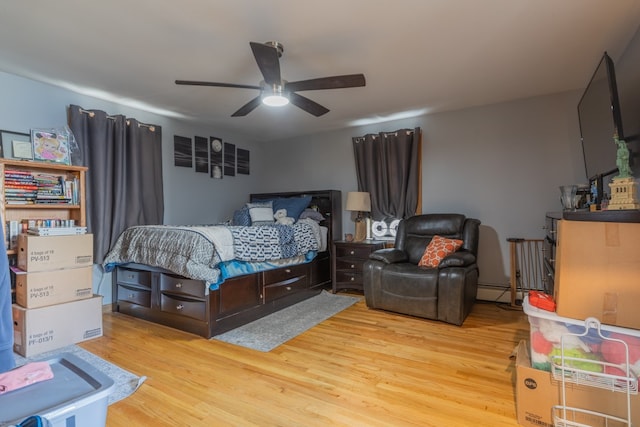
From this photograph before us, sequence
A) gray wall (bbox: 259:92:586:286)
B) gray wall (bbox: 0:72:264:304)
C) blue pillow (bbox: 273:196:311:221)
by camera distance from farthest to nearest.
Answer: blue pillow (bbox: 273:196:311:221) < gray wall (bbox: 259:92:586:286) < gray wall (bbox: 0:72:264:304)

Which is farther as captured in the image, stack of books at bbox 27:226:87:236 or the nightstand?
the nightstand

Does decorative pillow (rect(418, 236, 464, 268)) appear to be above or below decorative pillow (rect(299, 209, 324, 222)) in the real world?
below

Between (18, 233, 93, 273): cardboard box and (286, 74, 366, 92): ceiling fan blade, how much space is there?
226 centimetres

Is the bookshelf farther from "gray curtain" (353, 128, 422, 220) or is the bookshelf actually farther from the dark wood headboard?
"gray curtain" (353, 128, 422, 220)

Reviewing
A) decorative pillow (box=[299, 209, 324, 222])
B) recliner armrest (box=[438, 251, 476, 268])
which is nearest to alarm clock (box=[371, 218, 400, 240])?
decorative pillow (box=[299, 209, 324, 222])

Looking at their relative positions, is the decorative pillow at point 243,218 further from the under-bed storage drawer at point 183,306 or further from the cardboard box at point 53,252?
the cardboard box at point 53,252

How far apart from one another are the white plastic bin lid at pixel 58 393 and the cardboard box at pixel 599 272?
188cm

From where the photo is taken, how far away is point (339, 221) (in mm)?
4828

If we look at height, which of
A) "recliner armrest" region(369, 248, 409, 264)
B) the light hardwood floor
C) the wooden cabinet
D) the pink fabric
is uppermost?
the wooden cabinet

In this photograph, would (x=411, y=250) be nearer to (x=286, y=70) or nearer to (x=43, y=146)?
(x=286, y=70)

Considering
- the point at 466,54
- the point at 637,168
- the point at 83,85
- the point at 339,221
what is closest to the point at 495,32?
the point at 466,54

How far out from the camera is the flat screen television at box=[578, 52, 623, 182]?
1.95 metres

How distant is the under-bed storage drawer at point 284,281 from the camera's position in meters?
3.38

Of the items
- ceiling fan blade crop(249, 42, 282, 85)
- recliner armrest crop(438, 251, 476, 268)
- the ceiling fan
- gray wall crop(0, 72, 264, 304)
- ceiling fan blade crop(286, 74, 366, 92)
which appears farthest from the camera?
recliner armrest crop(438, 251, 476, 268)
